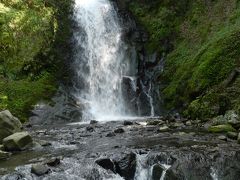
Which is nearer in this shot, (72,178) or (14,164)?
(72,178)

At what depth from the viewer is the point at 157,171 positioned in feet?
42.3

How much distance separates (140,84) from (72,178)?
1619cm

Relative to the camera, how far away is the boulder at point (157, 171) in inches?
506

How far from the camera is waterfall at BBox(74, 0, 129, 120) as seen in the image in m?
27.3

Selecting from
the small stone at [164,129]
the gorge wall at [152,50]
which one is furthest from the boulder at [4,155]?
the gorge wall at [152,50]

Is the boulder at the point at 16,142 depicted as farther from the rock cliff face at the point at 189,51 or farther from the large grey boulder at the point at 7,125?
the rock cliff face at the point at 189,51

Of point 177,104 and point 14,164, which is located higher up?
point 177,104

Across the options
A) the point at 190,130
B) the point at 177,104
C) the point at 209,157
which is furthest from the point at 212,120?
the point at 209,157

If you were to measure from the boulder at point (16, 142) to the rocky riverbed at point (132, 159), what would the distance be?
16.0 inches

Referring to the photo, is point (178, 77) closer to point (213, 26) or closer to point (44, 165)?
point (213, 26)

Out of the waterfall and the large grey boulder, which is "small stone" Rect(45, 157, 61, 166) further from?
the waterfall

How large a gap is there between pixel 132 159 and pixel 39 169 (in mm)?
2970

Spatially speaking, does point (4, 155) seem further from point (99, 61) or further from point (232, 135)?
point (99, 61)

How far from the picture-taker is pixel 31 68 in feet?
90.8
